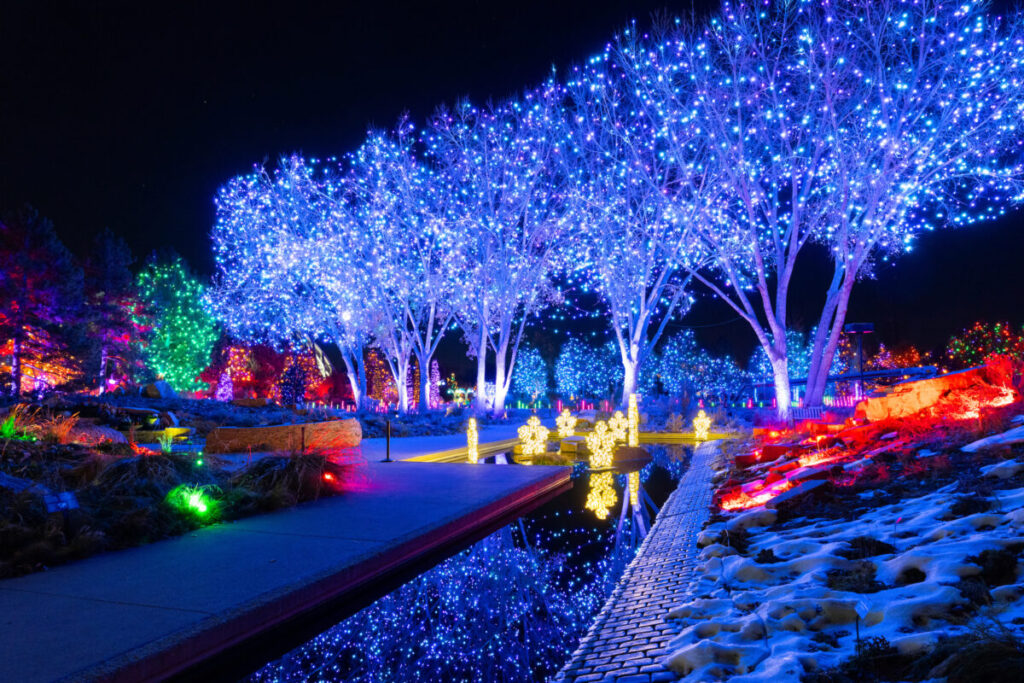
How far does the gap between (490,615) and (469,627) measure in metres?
0.27

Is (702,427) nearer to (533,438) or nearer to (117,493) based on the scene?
(533,438)

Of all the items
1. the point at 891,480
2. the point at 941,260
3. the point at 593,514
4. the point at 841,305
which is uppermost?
the point at 941,260

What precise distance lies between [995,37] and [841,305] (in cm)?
651

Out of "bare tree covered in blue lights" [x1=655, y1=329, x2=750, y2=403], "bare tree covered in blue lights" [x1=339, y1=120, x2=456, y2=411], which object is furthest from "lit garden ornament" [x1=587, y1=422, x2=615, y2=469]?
"bare tree covered in blue lights" [x1=655, y1=329, x2=750, y2=403]

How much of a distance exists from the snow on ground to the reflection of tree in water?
2.89ft

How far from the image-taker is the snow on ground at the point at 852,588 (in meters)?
3.06

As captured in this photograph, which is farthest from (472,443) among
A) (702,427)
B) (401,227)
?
(401,227)

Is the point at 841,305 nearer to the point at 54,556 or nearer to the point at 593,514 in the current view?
the point at 593,514

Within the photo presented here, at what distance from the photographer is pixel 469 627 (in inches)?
175

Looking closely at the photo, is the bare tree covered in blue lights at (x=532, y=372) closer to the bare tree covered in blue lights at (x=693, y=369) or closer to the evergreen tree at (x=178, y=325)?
the bare tree covered in blue lights at (x=693, y=369)

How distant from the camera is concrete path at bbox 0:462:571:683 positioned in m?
3.32

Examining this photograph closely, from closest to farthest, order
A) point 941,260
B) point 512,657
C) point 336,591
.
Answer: point 512,657 → point 336,591 → point 941,260

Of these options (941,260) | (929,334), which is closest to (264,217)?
(941,260)

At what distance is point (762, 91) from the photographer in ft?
50.4
